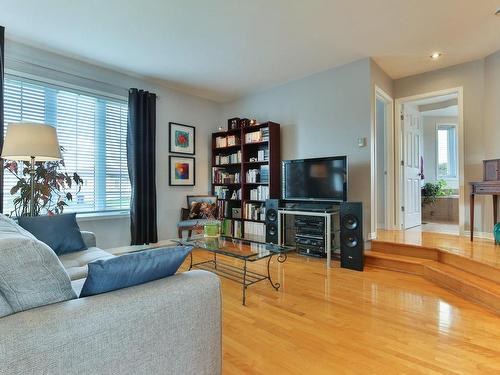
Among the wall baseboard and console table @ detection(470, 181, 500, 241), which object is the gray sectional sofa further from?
the wall baseboard

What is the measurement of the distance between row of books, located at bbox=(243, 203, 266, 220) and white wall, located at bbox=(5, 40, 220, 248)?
101 centimetres

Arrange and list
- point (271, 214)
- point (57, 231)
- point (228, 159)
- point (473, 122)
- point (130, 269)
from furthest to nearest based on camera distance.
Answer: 1. point (228, 159)
2. point (271, 214)
3. point (473, 122)
4. point (57, 231)
5. point (130, 269)

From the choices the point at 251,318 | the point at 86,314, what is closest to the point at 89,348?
the point at 86,314

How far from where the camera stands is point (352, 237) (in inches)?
136

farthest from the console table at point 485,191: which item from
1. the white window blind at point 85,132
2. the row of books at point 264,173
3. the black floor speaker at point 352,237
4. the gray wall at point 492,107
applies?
the white window blind at point 85,132

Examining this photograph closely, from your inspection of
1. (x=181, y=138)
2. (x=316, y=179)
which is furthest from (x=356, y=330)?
(x=181, y=138)

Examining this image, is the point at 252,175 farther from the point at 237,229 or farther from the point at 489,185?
the point at 489,185

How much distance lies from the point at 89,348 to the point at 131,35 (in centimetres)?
330

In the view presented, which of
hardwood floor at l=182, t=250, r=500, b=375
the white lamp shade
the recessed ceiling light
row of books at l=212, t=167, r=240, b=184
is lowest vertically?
hardwood floor at l=182, t=250, r=500, b=375

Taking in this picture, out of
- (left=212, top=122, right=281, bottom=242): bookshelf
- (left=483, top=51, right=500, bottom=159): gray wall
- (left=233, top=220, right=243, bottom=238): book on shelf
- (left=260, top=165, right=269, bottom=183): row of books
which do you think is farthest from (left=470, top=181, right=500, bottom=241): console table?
(left=233, top=220, right=243, bottom=238): book on shelf

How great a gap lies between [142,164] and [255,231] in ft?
6.94

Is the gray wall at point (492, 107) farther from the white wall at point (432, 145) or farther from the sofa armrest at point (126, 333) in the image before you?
the sofa armrest at point (126, 333)

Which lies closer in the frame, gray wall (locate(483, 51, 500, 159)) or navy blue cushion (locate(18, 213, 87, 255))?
navy blue cushion (locate(18, 213, 87, 255))

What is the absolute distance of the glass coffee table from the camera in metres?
2.54
